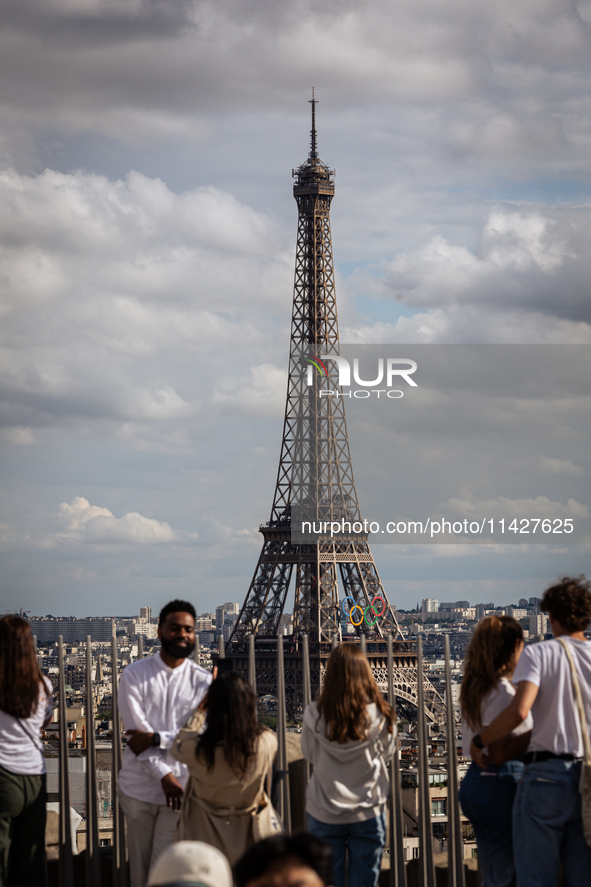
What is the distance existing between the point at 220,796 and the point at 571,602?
193 cm

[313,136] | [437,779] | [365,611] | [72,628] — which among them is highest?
[313,136]

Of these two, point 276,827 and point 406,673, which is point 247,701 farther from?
point 406,673

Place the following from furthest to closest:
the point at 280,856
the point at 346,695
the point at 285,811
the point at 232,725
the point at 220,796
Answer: the point at 285,811 < the point at 346,695 < the point at 220,796 < the point at 232,725 < the point at 280,856

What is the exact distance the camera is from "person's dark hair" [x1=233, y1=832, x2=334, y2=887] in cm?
258

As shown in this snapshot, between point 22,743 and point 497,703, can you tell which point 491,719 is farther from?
point 22,743

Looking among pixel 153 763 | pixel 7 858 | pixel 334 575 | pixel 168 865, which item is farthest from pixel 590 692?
pixel 334 575

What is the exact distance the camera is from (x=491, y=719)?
5.10 metres

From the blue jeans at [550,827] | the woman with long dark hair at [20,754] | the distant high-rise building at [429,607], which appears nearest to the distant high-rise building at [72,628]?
the distant high-rise building at [429,607]

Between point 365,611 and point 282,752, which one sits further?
point 365,611

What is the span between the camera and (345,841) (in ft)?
17.5

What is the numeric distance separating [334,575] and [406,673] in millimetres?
7816

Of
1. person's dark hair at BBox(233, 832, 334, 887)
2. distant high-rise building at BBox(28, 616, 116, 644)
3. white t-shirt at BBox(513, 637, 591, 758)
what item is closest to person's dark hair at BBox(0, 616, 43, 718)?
white t-shirt at BBox(513, 637, 591, 758)

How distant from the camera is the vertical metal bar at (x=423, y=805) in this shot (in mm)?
6273

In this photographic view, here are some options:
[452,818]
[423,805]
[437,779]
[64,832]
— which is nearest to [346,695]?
[423,805]
